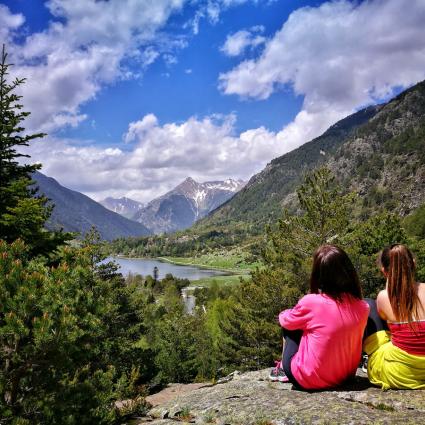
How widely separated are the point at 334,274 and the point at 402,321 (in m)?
1.14

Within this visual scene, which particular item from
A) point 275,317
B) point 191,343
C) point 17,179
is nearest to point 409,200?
point 191,343

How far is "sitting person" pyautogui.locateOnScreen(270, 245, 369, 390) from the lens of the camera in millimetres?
5508

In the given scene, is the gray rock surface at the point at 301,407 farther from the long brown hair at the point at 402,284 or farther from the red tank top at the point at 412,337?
the long brown hair at the point at 402,284

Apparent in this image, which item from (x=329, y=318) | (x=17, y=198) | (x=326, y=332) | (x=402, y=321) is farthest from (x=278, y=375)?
(x=17, y=198)

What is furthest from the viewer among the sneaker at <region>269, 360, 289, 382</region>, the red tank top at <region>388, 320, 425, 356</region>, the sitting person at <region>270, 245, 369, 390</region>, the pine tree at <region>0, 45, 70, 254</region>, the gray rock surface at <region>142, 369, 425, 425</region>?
the pine tree at <region>0, 45, 70, 254</region>

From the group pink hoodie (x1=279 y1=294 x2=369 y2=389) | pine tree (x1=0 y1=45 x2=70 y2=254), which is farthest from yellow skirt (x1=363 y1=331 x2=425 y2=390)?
pine tree (x1=0 y1=45 x2=70 y2=254)

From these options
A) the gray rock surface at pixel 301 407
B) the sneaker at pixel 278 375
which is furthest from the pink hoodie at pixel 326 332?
the sneaker at pixel 278 375

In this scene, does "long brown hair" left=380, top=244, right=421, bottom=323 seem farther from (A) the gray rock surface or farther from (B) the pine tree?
(B) the pine tree

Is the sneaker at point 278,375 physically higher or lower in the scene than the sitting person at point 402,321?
lower

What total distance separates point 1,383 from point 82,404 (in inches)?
82.9

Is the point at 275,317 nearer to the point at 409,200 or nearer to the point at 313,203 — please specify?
the point at 313,203

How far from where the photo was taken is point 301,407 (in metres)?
5.49

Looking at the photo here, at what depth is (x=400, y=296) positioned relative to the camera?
5395 millimetres

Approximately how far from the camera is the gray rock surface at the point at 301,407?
16.2 ft
